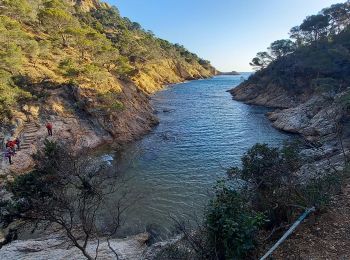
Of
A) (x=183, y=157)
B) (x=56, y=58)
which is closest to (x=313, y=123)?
(x=183, y=157)

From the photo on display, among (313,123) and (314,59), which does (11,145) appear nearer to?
(313,123)

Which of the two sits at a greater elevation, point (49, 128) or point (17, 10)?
point (17, 10)

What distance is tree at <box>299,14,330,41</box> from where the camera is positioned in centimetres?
7081

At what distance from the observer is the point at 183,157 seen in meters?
28.3

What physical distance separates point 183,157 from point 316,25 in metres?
61.4

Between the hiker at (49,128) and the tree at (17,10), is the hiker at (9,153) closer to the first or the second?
the hiker at (49,128)

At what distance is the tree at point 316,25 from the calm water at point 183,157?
36.8 m

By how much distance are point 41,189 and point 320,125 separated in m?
31.1

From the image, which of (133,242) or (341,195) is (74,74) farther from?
(341,195)

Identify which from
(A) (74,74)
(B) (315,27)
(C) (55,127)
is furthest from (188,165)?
(B) (315,27)

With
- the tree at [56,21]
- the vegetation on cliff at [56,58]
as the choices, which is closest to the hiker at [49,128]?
the vegetation on cliff at [56,58]

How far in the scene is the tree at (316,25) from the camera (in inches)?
2788

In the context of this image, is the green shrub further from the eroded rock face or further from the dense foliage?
the dense foliage

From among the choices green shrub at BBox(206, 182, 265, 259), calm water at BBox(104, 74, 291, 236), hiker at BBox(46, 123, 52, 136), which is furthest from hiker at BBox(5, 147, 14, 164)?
green shrub at BBox(206, 182, 265, 259)
